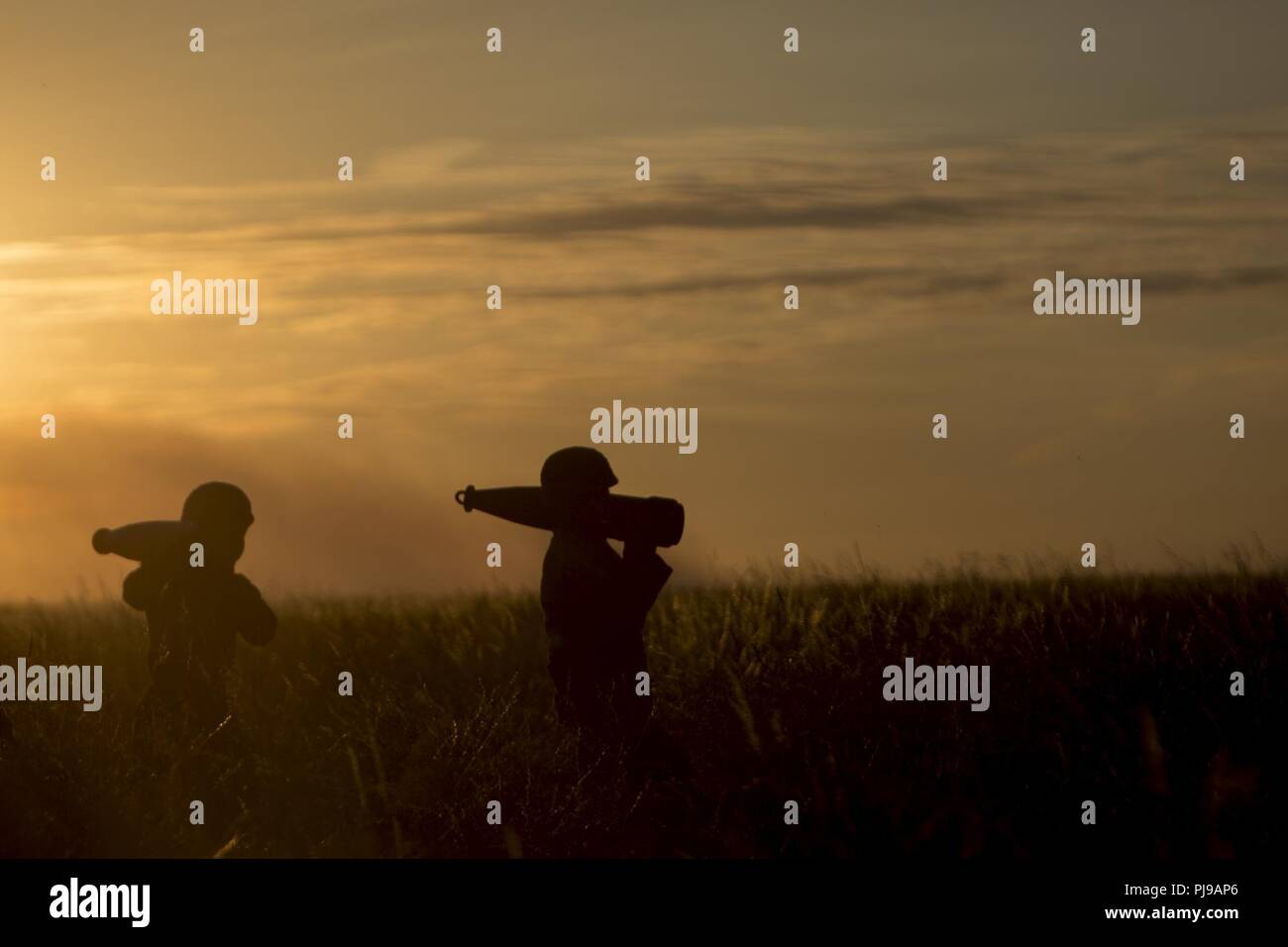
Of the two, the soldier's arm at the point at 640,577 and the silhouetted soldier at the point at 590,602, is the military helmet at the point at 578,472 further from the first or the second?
the soldier's arm at the point at 640,577

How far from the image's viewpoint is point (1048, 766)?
309 inches

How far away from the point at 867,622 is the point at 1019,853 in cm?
440

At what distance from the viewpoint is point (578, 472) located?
848cm

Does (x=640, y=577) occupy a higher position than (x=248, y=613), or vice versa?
(x=640, y=577)

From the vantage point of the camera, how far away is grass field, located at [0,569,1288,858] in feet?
22.9

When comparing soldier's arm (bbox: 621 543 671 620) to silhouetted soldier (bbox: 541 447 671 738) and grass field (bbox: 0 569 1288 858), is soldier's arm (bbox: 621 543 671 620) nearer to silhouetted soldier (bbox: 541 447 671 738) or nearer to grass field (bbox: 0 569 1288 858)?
silhouetted soldier (bbox: 541 447 671 738)

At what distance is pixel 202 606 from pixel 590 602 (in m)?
2.97

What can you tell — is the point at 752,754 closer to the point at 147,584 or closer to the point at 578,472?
the point at 578,472

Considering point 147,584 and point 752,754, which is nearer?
point 752,754

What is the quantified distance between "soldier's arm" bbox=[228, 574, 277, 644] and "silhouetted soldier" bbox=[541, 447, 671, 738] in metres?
2.53

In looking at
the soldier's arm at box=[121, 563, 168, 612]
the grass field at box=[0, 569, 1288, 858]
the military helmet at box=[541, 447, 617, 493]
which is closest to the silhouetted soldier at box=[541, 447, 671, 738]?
the military helmet at box=[541, 447, 617, 493]

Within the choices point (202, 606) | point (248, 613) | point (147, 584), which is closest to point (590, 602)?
point (248, 613)

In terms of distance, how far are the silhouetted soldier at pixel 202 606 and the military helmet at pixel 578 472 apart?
265cm
